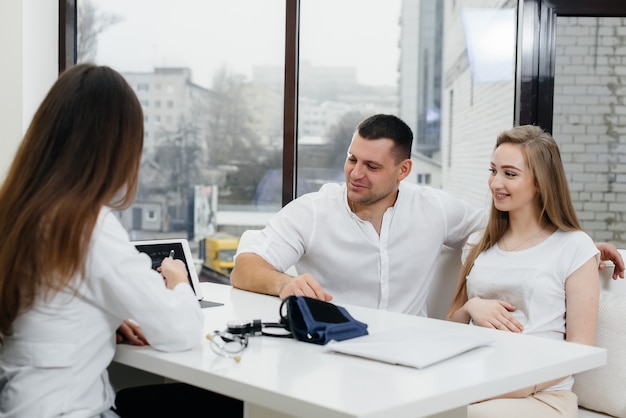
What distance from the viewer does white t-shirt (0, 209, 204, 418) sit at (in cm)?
153

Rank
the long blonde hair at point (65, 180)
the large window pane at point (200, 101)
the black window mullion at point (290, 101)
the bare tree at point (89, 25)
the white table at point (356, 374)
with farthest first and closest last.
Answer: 1. the bare tree at point (89, 25)
2. the large window pane at point (200, 101)
3. the black window mullion at point (290, 101)
4. the long blonde hair at point (65, 180)
5. the white table at point (356, 374)

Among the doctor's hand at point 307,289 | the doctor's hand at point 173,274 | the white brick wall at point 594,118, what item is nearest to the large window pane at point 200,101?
the white brick wall at point 594,118

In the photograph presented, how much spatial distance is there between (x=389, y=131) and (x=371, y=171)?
0.17 metres

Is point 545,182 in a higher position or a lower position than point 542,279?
higher

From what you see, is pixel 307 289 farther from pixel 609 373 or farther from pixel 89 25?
pixel 89 25

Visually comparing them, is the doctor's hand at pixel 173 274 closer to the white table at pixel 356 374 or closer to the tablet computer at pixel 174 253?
the white table at pixel 356 374

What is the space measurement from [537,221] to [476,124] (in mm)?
1487

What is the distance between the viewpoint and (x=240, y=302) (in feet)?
7.52

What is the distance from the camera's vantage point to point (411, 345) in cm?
164

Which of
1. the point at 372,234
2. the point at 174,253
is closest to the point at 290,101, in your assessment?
the point at 372,234

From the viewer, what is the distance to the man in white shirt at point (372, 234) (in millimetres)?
2699

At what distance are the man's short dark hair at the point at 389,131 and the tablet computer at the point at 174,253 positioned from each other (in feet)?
2.65

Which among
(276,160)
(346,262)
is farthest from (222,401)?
(276,160)

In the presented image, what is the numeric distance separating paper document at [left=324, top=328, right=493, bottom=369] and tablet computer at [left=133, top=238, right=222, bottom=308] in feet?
2.17
